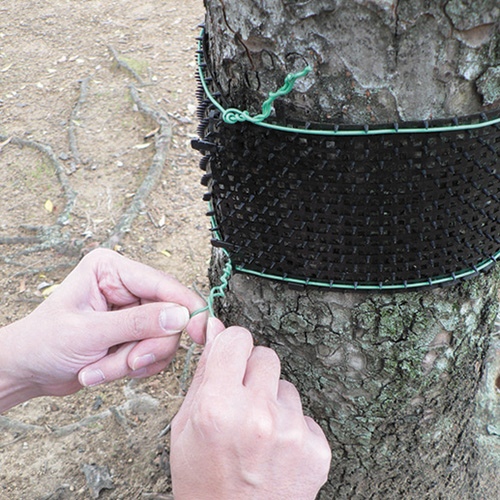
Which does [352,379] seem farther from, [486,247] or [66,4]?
[66,4]

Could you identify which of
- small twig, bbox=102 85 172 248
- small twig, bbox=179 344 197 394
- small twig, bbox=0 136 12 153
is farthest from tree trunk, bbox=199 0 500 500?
small twig, bbox=0 136 12 153

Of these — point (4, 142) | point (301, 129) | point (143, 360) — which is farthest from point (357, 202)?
point (4, 142)

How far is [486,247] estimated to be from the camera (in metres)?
1.41

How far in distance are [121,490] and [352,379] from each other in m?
1.26

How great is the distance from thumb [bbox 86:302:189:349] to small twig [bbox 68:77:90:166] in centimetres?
316

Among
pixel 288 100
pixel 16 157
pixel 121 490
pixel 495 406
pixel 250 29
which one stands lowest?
pixel 121 490

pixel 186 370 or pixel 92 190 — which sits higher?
pixel 92 190

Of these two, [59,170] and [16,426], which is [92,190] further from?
[16,426]

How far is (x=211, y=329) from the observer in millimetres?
1526

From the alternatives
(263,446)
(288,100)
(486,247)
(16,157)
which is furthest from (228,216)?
(16,157)

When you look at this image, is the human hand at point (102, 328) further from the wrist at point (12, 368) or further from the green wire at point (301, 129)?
the green wire at point (301, 129)

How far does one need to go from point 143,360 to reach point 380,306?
0.81 m

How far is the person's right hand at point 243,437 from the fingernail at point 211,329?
7cm

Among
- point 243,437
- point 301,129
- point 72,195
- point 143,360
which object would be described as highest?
point 301,129
